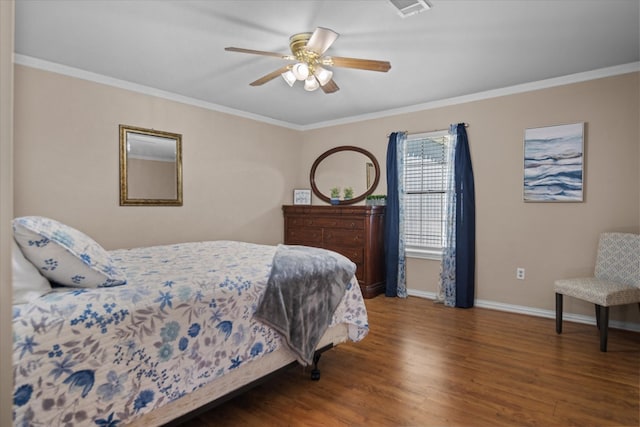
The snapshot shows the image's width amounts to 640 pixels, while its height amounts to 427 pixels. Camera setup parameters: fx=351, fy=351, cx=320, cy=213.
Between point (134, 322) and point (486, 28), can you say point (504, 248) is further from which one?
point (134, 322)

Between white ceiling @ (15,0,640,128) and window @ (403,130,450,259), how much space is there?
743 millimetres

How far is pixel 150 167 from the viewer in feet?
13.0

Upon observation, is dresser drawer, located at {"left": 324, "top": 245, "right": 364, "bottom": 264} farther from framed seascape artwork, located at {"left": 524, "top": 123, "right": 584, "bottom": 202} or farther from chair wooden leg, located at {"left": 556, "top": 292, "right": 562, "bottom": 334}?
chair wooden leg, located at {"left": 556, "top": 292, "right": 562, "bottom": 334}

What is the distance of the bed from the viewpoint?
1210 millimetres

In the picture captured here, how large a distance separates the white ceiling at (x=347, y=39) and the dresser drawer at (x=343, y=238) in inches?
70.6

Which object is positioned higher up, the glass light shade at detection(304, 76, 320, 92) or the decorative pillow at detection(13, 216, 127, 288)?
the glass light shade at detection(304, 76, 320, 92)

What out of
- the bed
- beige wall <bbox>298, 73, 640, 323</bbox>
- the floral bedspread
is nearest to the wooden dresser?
beige wall <bbox>298, 73, 640, 323</bbox>

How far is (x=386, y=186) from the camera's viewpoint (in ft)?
15.8

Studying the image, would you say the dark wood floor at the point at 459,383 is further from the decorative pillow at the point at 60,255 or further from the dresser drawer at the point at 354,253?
the dresser drawer at the point at 354,253

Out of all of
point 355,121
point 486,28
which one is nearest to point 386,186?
point 355,121

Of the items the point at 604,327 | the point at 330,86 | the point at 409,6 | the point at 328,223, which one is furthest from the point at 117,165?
the point at 604,327

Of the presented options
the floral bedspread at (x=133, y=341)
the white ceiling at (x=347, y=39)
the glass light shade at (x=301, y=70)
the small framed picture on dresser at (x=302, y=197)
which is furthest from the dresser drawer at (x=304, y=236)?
the floral bedspread at (x=133, y=341)

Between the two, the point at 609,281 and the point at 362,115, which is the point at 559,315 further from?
the point at 362,115

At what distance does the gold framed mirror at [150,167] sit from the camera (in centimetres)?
372
